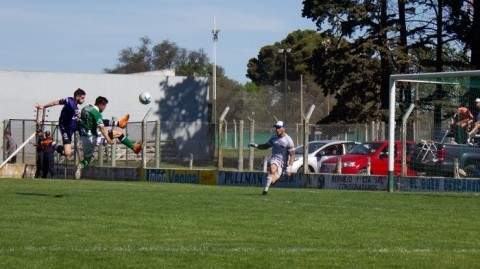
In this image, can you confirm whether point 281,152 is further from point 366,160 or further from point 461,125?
point 366,160

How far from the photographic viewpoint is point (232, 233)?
40.8ft

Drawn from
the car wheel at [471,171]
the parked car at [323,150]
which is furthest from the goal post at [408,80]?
the parked car at [323,150]

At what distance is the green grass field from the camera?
32.4 ft

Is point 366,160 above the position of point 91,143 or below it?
below

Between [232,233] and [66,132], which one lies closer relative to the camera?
[232,233]

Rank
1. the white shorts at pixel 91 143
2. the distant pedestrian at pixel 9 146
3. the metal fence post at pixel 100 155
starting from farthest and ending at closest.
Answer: the distant pedestrian at pixel 9 146
the metal fence post at pixel 100 155
the white shorts at pixel 91 143

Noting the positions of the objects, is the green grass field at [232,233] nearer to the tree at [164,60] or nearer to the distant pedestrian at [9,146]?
the distant pedestrian at [9,146]

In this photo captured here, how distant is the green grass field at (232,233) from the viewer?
32.4 ft

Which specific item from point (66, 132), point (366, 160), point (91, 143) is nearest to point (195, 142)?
point (366, 160)

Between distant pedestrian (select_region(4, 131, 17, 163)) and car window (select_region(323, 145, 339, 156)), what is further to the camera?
distant pedestrian (select_region(4, 131, 17, 163))

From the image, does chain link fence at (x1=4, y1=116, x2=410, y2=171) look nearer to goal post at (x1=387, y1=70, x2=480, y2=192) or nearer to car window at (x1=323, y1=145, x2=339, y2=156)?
car window at (x1=323, y1=145, x2=339, y2=156)

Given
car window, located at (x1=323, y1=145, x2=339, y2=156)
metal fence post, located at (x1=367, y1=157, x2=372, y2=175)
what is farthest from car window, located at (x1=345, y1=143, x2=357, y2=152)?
metal fence post, located at (x1=367, y1=157, x2=372, y2=175)

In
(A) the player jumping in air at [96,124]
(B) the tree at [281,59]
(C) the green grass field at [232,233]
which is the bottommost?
(C) the green grass field at [232,233]

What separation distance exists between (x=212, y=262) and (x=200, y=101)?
45.9 metres
